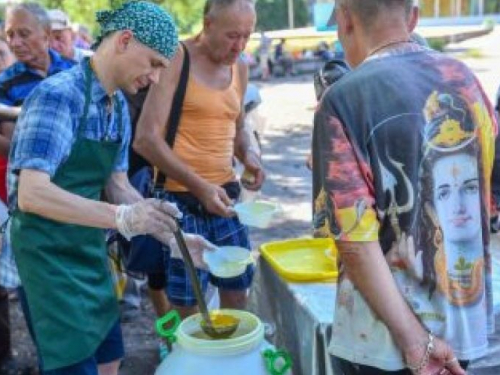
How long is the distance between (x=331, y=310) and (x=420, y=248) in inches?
21.6

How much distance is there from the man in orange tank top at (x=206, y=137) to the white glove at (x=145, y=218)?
2.30ft

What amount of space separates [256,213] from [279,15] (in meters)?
36.1

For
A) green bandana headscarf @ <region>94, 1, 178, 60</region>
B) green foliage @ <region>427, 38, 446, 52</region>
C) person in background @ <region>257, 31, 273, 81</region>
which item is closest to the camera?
green bandana headscarf @ <region>94, 1, 178, 60</region>

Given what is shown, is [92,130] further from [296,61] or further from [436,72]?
[296,61]

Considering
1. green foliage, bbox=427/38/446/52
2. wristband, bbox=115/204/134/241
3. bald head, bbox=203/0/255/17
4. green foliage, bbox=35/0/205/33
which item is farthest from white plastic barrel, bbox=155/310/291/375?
green foliage, bbox=427/38/446/52

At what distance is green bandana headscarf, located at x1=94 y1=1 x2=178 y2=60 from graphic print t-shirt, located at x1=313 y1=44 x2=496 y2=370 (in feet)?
2.32

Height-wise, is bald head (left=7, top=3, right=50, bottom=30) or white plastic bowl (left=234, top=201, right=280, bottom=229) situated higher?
bald head (left=7, top=3, right=50, bottom=30)

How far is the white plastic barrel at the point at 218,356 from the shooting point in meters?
1.74

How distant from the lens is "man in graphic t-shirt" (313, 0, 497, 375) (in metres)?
1.30

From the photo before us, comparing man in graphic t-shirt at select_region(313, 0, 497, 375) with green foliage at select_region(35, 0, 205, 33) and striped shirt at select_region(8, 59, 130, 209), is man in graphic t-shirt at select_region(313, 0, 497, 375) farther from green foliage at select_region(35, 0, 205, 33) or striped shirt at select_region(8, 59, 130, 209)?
green foliage at select_region(35, 0, 205, 33)

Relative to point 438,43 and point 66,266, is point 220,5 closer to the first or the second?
point 66,266

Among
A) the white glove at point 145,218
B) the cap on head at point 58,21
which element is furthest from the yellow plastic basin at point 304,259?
the cap on head at point 58,21

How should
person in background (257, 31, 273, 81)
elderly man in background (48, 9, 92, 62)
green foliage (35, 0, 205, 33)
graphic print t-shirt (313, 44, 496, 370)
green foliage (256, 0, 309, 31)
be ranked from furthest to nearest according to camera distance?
green foliage (256, 0, 309, 31), person in background (257, 31, 273, 81), green foliage (35, 0, 205, 33), elderly man in background (48, 9, 92, 62), graphic print t-shirt (313, 44, 496, 370)

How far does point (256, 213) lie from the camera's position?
2289 mm
